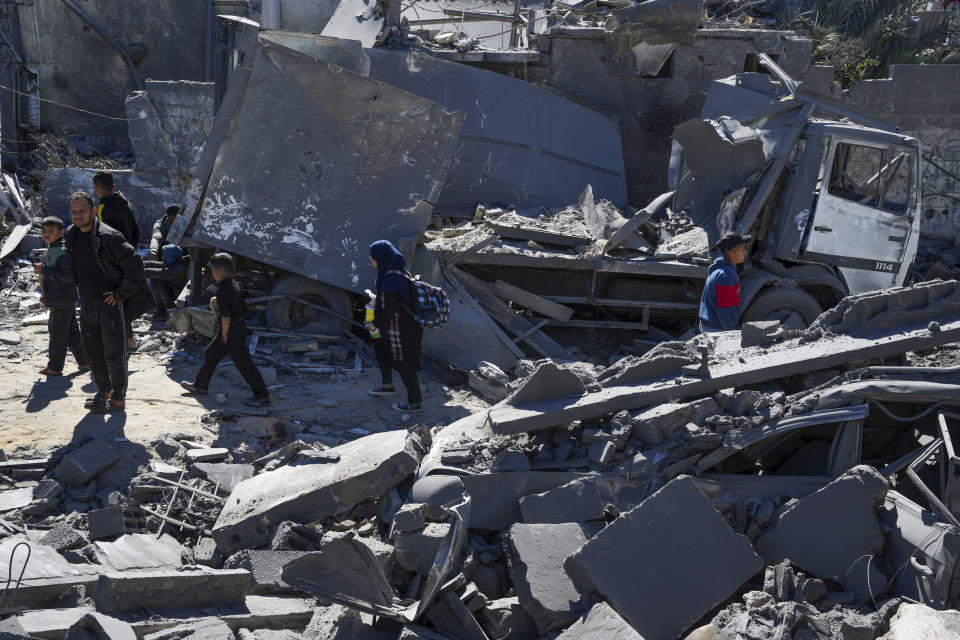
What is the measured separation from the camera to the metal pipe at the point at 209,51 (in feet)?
50.2

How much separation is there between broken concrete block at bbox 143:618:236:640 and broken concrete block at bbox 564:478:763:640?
1.51m

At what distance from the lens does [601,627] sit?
11.2ft

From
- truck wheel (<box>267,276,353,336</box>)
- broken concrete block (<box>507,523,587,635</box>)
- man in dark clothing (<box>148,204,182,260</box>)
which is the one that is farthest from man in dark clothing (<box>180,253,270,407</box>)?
broken concrete block (<box>507,523,587,635</box>)

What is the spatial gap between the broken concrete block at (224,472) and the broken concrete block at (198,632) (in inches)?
69.3

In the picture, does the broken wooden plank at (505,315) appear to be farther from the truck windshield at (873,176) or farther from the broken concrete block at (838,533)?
the broken concrete block at (838,533)

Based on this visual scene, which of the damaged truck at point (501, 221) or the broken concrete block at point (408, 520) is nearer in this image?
the broken concrete block at point (408, 520)

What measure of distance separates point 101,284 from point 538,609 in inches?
151

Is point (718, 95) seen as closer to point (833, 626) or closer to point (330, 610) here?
point (833, 626)

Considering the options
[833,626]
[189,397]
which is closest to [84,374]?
[189,397]

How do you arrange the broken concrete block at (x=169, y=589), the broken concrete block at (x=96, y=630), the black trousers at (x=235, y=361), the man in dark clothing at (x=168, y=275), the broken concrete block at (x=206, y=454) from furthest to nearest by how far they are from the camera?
the man in dark clothing at (x=168, y=275) < the black trousers at (x=235, y=361) < the broken concrete block at (x=206, y=454) < the broken concrete block at (x=169, y=589) < the broken concrete block at (x=96, y=630)

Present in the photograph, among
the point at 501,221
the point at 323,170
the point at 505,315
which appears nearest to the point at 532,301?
the point at 505,315

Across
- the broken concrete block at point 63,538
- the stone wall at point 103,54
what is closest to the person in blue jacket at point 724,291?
the broken concrete block at point 63,538

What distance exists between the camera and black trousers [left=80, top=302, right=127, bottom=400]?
5.80 metres

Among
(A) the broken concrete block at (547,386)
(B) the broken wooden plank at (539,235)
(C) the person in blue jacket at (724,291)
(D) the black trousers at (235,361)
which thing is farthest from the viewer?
(B) the broken wooden plank at (539,235)
